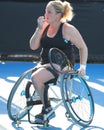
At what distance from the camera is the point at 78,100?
4711mm

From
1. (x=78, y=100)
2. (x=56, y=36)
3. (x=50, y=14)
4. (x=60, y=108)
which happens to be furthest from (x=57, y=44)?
(x=60, y=108)

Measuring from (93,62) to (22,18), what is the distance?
1.47 metres

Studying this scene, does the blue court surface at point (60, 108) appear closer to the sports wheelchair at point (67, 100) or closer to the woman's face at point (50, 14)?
the sports wheelchair at point (67, 100)

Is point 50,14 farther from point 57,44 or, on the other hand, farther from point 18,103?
point 18,103

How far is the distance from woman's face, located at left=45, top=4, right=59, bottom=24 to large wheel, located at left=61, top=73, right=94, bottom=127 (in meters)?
0.61

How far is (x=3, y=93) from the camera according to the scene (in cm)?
597

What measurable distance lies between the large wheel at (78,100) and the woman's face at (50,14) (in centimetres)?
61

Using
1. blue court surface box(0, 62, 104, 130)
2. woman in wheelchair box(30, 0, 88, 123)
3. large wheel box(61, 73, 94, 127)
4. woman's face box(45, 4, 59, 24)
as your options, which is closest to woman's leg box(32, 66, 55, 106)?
woman in wheelchair box(30, 0, 88, 123)

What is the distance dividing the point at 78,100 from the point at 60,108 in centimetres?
68

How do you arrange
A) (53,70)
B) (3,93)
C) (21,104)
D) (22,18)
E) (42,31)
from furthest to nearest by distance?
(22,18)
(3,93)
(21,104)
(42,31)
(53,70)

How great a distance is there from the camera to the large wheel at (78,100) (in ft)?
14.1

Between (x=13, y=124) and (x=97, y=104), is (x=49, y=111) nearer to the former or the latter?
(x=13, y=124)

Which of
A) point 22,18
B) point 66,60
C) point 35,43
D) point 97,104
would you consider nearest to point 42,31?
point 35,43

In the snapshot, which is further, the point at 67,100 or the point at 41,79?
the point at 41,79
